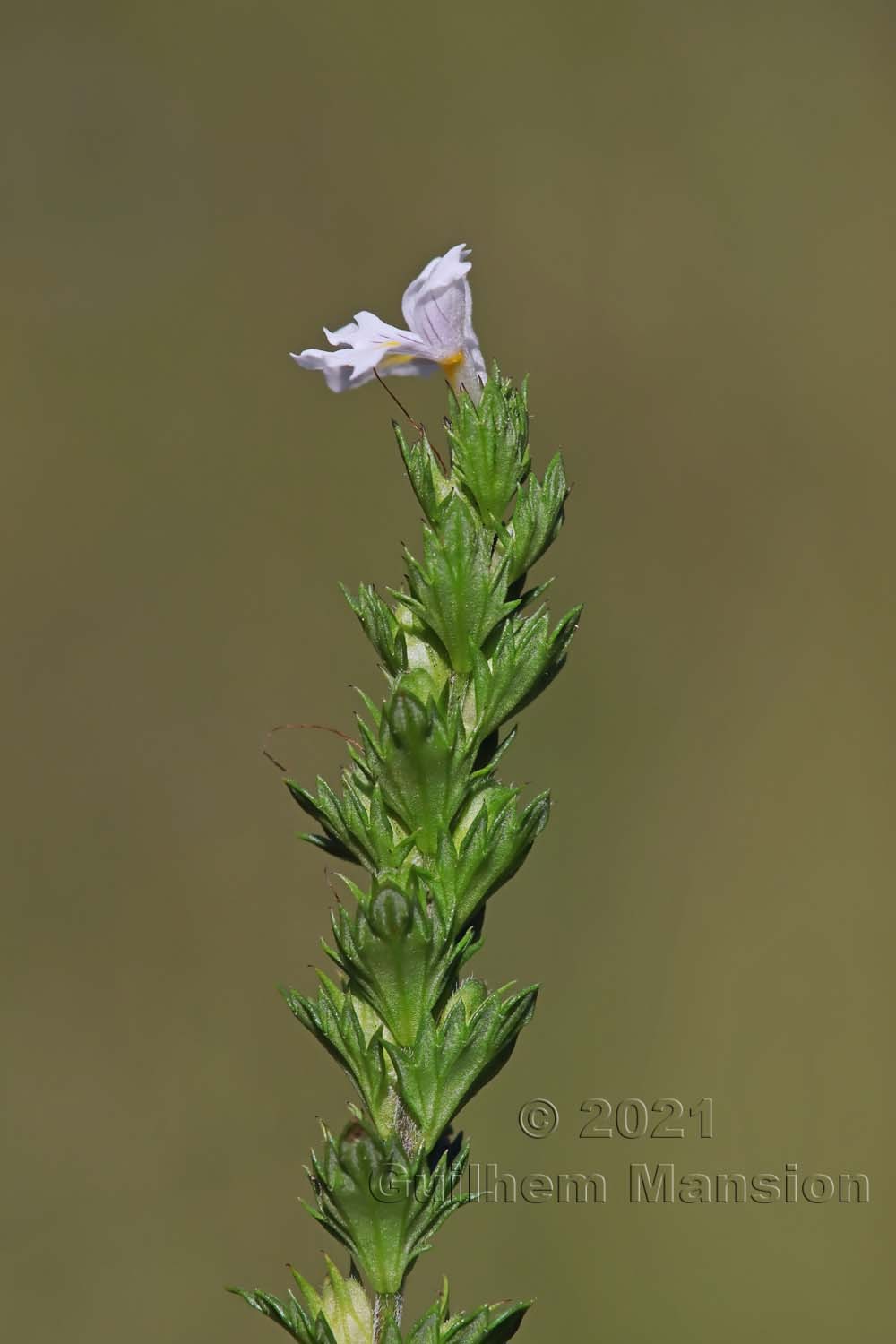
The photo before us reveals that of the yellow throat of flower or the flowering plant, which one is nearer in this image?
the flowering plant

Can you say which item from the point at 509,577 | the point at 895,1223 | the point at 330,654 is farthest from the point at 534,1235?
the point at 509,577

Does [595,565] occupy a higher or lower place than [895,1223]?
higher

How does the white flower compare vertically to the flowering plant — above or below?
above

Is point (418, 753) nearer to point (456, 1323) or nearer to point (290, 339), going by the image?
point (456, 1323)

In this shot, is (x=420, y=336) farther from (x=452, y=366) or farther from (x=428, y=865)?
(x=428, y=865)
